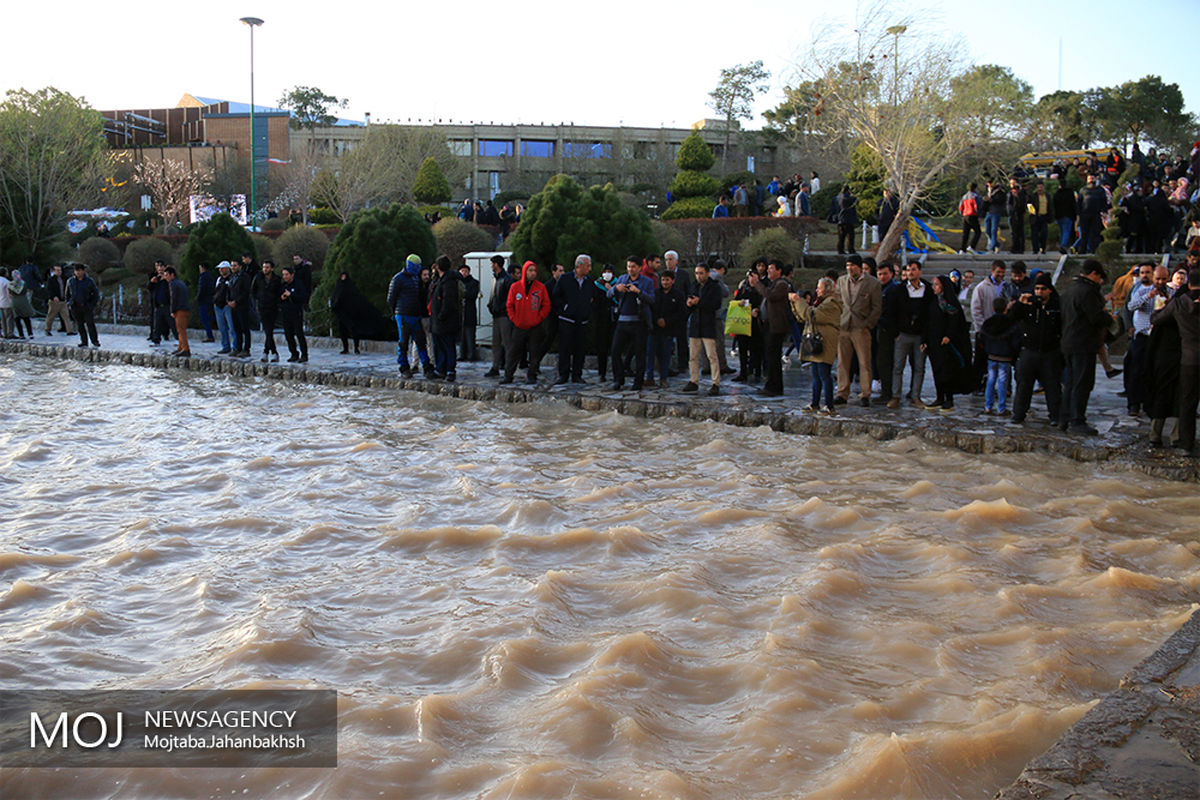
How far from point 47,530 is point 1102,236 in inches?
878

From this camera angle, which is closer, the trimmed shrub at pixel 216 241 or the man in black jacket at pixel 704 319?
the man in black jacket at pixel 704 319

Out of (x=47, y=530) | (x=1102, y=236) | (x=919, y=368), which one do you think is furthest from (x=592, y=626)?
(x=1102, y=236)

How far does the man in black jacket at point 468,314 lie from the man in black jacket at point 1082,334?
346 inches

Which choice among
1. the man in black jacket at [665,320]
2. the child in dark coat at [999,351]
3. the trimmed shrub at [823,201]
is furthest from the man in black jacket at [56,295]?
the trimmed shrub at [823,201]

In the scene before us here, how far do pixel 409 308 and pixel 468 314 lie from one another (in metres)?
2.05

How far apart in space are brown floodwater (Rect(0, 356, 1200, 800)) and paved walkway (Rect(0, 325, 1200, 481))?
0.32 m

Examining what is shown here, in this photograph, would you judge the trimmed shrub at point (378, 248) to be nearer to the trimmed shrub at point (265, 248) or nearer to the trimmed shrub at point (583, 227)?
the trimmed shrub at point (583, 227)

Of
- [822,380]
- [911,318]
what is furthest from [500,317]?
[911,318]

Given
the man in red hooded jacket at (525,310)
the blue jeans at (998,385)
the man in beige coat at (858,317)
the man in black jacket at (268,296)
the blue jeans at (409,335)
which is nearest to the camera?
the blue jeans at (998,385)

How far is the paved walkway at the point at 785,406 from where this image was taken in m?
9.81

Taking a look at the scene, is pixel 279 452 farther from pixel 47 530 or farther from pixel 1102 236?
pixel 1102 236

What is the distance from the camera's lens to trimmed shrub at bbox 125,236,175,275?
122 feet

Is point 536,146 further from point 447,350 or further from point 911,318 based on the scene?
point 911,318

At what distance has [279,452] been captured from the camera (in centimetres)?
1095
